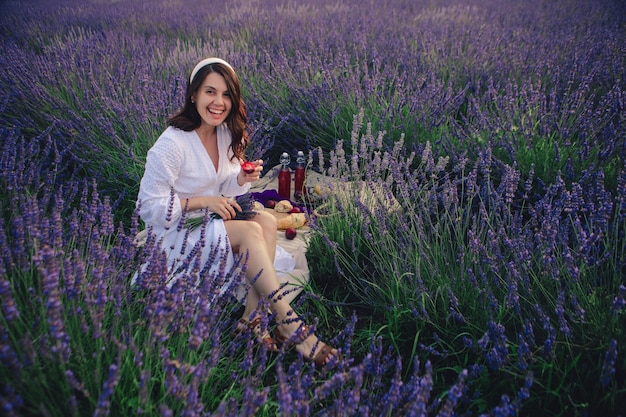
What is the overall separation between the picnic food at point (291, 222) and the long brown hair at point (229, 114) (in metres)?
0.49

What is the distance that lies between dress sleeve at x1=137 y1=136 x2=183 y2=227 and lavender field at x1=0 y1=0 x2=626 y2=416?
0.11m

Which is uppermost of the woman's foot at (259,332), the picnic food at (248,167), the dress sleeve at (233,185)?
the picnic food at (248,167)

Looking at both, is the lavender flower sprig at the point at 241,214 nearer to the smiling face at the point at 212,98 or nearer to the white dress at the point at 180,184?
the white dress at the point at 180,184

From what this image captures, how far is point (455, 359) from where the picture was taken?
1624 millimetres

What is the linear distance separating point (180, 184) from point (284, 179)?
875 millimetres

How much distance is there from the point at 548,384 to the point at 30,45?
673 cm

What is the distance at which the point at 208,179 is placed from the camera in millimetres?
2061

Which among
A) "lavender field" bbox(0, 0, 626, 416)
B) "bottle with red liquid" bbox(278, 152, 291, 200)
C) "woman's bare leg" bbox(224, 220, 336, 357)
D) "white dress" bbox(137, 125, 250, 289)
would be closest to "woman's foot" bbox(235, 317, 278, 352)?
"lavender field" bbox(0, 0, 626, 416)

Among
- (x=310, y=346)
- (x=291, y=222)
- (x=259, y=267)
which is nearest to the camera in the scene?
(x=310, y=346)

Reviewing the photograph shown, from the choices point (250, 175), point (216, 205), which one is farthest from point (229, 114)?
point (216, 205)

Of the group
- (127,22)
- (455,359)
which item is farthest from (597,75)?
(127,22)

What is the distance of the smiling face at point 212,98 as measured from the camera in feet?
6.39

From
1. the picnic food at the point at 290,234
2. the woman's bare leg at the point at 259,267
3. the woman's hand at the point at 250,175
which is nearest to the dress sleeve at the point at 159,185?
the woman's bare leg at the point at 259,267

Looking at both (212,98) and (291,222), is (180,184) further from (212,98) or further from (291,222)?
(291,222)
